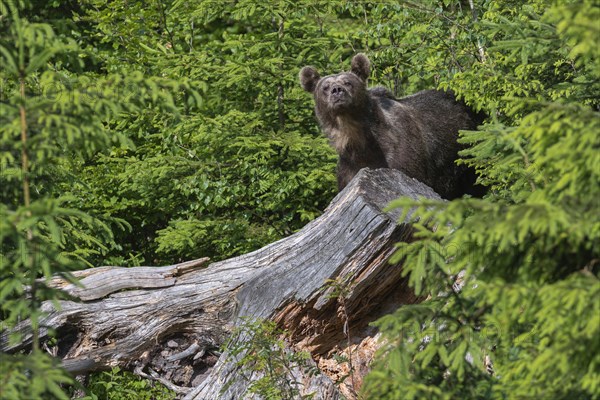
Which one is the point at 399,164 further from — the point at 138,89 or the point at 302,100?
the point at 138,89

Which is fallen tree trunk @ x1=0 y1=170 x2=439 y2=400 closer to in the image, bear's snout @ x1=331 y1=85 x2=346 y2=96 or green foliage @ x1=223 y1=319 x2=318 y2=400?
green foliage @ x1=223 y1=319 x2=318 y2=400

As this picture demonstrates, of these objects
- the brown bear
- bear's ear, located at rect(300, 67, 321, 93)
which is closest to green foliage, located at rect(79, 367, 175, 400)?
the brown bear

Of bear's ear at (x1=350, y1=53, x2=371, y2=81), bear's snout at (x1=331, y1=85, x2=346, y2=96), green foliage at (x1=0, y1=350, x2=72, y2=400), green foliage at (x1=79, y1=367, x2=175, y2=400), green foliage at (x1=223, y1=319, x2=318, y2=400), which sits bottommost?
green foliage at (x1=79, y1=367, x2=175, y2=400)

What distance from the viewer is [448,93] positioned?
11.4 metres

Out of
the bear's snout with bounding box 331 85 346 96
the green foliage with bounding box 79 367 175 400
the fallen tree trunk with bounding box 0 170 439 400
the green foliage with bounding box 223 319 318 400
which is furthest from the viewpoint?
the bear's snout with bounding box 331 85 346 96

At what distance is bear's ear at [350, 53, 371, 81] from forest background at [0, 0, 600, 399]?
260mm

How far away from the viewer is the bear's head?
10.2 m

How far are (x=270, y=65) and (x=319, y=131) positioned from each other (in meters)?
1.59

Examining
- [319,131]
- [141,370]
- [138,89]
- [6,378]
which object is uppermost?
[138,89]

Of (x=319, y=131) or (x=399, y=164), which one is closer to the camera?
(x=399, y=164)

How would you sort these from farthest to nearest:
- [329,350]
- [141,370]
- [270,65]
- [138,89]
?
[270,65] → [141,370] → [329,350] → [138,89]

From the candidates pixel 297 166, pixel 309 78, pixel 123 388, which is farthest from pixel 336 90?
pixel 123 388

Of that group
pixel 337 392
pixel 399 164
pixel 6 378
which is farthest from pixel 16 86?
pixel 6 378

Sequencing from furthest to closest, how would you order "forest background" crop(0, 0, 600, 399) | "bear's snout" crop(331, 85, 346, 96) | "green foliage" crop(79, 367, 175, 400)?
"bear's snout" crop(331, 85, 346, 96) → "green foliage" crop(79, 367, 175, 400) → "forest background" crop(0, 0, 600, 399)
